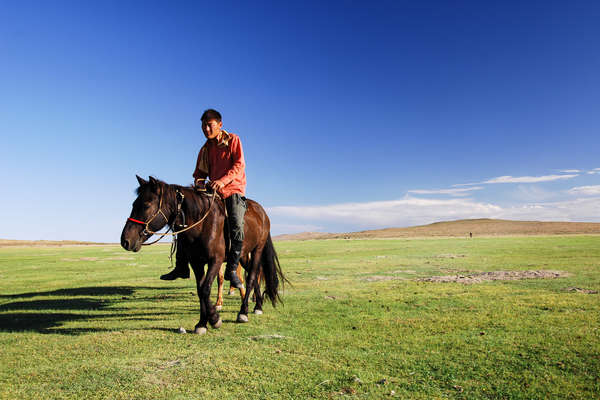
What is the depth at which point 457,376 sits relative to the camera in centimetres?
379

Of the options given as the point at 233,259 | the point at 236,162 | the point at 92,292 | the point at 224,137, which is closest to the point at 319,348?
the point at 233,259

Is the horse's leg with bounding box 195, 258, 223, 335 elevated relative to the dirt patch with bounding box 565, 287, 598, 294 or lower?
elevated

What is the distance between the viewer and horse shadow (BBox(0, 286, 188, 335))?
6277 mm

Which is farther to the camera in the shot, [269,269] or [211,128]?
[269,269]

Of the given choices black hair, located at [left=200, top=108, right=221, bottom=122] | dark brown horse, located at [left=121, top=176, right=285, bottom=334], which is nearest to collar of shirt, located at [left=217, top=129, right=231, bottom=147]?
black hair, located at [left=200, top=108, right=221, bottom=122]

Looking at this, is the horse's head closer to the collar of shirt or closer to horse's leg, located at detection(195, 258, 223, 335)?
horse's leg, located at detection(195, 258, 223, 335)

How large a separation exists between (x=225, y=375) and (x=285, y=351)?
1004 mm

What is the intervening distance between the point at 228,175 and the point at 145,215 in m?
1.65

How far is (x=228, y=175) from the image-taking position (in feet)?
20.9

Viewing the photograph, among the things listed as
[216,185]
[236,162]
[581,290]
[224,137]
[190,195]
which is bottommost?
[581,290]

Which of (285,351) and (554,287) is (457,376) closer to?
(285,351)

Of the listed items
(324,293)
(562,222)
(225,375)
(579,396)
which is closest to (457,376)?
(579,396)

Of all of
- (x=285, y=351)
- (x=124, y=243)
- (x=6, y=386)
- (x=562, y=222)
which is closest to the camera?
(x=6, y=386)

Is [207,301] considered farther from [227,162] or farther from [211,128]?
[211,128]
